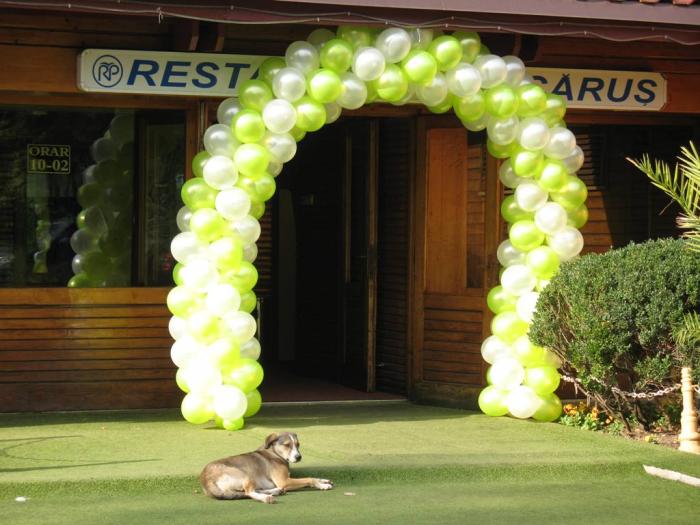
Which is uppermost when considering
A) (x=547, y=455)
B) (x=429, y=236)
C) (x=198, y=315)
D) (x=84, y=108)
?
(x=84, y=108)

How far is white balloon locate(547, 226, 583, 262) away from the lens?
889cm

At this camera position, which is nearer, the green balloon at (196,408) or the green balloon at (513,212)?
the green balloon at (196,408)

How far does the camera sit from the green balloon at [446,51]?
852 centimetres

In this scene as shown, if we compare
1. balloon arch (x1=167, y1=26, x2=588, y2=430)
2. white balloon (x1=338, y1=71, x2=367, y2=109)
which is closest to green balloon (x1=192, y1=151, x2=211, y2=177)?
balloon arch (x1=167, y1=26, x2=588, y2=430)

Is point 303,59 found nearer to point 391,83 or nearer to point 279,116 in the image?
point 279,116

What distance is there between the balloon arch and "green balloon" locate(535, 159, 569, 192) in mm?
10

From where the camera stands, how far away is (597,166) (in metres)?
10.3

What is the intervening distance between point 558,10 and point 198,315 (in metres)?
3.31

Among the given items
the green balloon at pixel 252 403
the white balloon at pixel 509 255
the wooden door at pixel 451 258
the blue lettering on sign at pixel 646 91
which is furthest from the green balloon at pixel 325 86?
the blue lettering on sign at pixel 646 91

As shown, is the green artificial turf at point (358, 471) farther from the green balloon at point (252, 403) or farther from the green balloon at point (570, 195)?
the green balloon at point (570, 195)

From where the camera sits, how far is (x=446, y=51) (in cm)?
852

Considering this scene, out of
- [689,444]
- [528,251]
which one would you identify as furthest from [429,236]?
[689,444]

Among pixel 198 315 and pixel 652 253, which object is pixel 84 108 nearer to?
pixel 198 315

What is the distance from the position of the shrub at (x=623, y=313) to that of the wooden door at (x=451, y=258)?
4.29 feet
